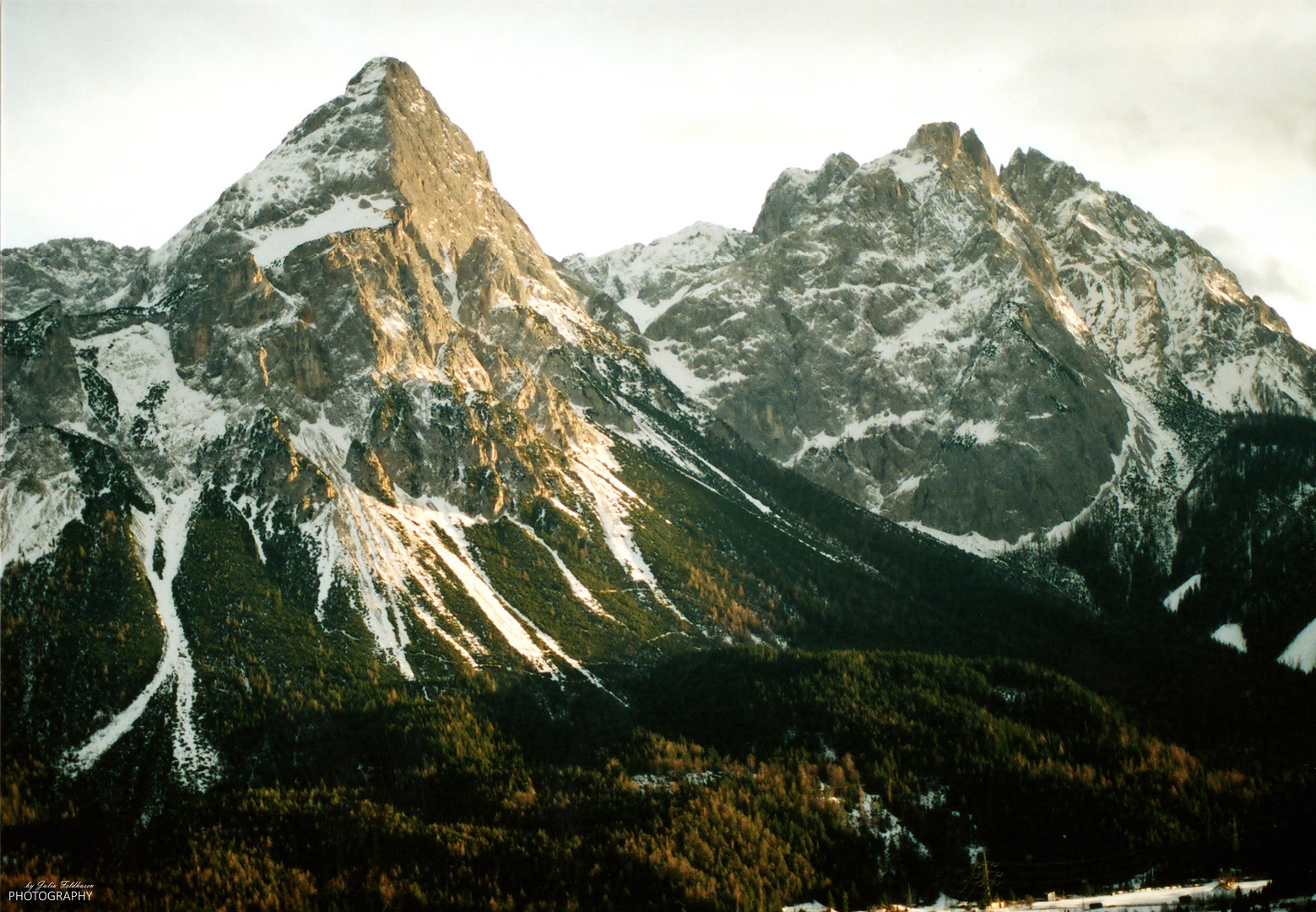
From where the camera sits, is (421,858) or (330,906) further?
(421,858)

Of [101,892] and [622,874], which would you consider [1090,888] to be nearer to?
[622,874]

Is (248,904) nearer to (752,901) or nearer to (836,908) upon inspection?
(752,901)

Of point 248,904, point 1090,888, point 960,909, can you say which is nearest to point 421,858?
point 248,904

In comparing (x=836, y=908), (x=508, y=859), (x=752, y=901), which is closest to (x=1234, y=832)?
(x=836, y=908)

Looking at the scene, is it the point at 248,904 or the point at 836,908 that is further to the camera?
the point at 836,908

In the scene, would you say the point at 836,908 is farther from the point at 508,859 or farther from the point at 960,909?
the point at 508,859

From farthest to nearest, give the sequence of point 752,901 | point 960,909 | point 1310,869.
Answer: point 752,901 → point 960,909 → point 1310,869

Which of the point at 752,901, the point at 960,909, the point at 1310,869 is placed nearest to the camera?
the point at 1310,869

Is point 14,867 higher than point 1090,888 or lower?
higher
